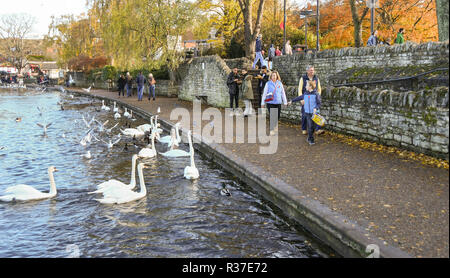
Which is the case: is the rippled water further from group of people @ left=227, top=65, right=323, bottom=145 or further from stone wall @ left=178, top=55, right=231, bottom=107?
stone wall @ left=178, top=55, right=231, bottom=107

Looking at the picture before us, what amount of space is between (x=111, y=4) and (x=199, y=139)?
98.8 feet

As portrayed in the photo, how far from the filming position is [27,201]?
8.27 metres

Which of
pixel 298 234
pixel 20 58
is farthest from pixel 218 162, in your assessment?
pixel 20 58

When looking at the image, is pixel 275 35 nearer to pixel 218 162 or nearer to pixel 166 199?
pixel 218 162

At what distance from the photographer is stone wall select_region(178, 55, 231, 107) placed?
2245 centimetres

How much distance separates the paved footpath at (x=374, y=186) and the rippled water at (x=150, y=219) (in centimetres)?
75

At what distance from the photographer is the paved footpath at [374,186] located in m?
5.08

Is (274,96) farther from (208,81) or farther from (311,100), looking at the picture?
Result: (208,81)

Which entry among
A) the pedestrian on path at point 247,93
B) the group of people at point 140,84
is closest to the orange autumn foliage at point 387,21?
the pedestrian on path at point 247,93

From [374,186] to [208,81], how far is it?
18.4m

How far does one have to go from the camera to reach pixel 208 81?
2483cm

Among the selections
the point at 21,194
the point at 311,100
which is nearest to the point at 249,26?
the point at 311,100

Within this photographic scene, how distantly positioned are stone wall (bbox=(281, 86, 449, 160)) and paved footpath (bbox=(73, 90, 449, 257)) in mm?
536

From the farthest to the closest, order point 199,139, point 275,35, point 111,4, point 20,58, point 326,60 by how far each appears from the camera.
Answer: point 20,58, point 111,4, point 275,35, point 326,60, point 199,139
